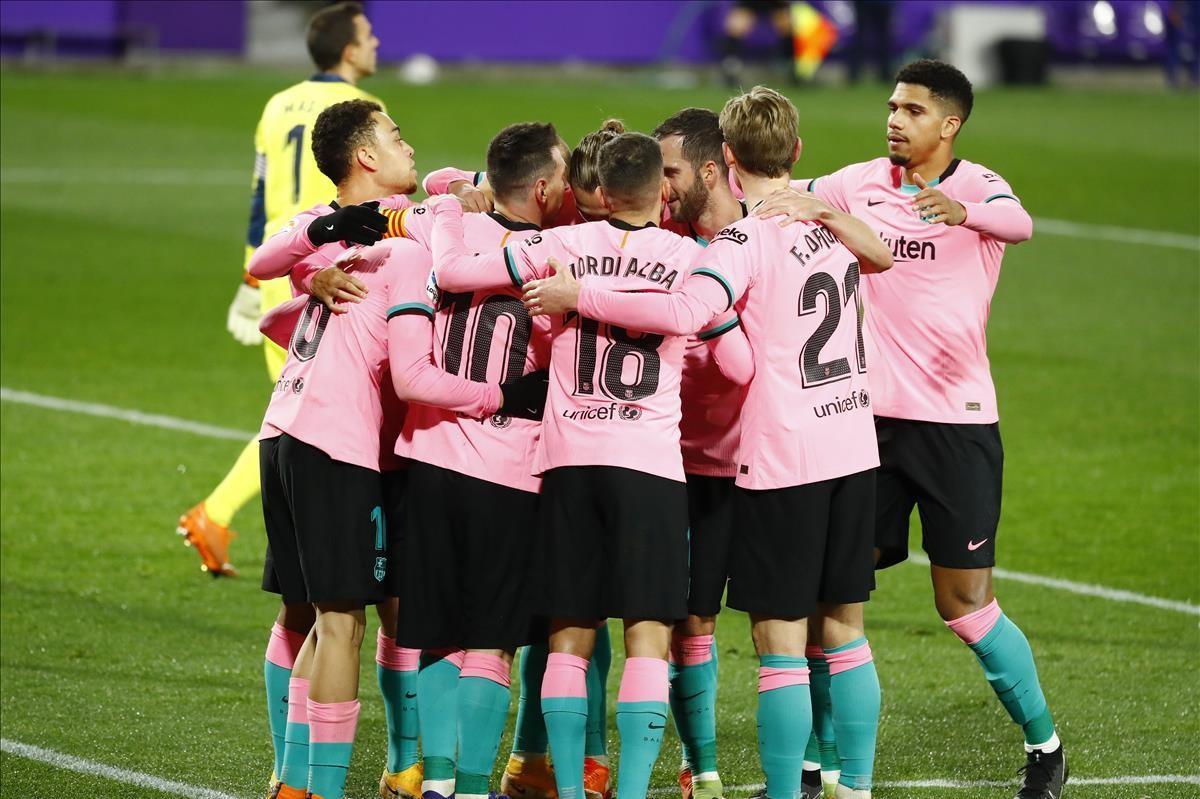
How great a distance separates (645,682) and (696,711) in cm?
56

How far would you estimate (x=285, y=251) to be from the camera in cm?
515

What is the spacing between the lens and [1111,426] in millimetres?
11352

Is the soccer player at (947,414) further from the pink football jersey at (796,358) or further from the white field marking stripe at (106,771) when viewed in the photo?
the white field marking stripe at (106,771)

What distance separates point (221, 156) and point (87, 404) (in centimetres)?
1186

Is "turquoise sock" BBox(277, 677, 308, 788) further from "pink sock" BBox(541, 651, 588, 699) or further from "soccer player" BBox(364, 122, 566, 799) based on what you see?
"pink sock" BBox(541, 651, 588, 699)

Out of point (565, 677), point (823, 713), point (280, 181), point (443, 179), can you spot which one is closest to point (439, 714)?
point (565, 677)

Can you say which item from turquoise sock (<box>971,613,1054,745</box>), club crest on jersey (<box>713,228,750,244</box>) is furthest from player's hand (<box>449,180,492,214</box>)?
turquoise sock (<box>971,613,1054,745</box>)

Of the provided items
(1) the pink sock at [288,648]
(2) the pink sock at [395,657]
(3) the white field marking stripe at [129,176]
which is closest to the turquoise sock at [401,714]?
(2) the pink sock at [395,657]

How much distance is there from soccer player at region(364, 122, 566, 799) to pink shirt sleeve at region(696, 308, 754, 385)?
Answer: 471 millimetres

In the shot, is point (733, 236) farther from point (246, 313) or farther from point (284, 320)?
point (246, 313)

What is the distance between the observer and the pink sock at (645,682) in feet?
16.3

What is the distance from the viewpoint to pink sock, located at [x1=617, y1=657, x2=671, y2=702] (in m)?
4.95

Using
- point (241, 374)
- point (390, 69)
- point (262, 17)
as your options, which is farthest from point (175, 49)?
point (241, 374)

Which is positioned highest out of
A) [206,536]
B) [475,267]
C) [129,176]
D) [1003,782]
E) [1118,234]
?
[475,267]
